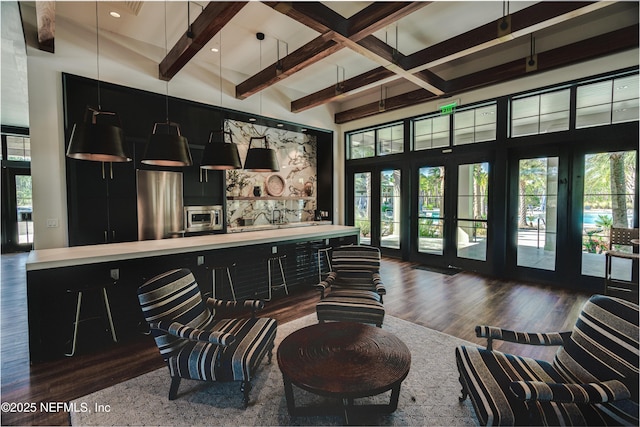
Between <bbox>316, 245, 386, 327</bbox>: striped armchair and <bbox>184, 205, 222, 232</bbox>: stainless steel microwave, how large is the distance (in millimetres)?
2702

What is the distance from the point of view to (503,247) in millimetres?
5434

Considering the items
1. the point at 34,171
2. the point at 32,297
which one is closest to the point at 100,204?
the point at 34,171

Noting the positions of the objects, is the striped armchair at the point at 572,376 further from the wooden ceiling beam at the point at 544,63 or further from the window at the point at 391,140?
the window at the point at 391,140

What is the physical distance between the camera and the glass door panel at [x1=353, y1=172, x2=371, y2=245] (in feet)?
25.8

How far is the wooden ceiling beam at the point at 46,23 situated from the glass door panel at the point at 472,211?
6564 millimetres

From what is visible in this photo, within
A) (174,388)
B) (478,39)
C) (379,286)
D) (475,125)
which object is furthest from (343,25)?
(174,388)

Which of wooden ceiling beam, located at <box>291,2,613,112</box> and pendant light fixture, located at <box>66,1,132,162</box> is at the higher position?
wooden ceiling beam, located at <box>291,2,613,112</box>

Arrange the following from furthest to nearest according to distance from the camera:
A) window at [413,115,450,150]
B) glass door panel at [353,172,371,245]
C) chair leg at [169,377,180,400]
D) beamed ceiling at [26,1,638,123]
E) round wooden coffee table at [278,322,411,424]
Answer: glass door panel at [353,172,371,245], window at [413,115,450,150], beamed ceiling at [26,1,638,123], chair leg at [169,377,180,400], round wooden coffee table at [278,322,411,424]

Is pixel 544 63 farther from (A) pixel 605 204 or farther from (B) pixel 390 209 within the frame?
(B) pixel 390 209

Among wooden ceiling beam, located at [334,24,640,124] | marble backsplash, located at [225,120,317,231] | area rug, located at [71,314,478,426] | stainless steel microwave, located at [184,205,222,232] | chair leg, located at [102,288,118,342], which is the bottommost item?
area rug, located at [71,314,478,426]

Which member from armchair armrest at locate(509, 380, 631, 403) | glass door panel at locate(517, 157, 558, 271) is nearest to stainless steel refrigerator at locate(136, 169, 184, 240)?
armchair armrest at locate(509, 380, 631, 403)

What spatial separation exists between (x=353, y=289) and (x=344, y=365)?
1630mm

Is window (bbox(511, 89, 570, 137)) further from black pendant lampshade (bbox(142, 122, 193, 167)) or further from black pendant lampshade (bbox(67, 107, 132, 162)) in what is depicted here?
black pendant lampshade (bbox(67, 107, 132, 162))

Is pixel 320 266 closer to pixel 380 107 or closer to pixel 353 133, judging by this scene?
pixel 380 107
